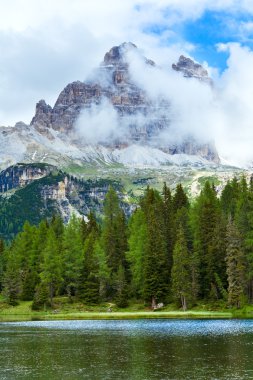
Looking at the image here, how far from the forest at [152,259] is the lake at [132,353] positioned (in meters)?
32.0

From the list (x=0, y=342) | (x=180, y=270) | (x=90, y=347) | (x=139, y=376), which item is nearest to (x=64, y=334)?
(x=0, y=342)

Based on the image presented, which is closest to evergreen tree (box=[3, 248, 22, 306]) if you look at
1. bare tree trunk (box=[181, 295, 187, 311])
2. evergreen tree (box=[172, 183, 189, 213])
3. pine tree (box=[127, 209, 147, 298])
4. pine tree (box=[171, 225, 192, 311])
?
pine tree (box=[127, 209, 147, 298])

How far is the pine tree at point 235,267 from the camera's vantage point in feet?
341

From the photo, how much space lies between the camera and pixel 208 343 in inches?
2351

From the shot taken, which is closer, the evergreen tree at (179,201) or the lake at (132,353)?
the lake at (132,353)

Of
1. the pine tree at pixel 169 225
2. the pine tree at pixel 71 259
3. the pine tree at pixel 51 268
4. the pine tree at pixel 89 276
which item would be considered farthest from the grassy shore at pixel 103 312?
the pine tree at pixel 169 225

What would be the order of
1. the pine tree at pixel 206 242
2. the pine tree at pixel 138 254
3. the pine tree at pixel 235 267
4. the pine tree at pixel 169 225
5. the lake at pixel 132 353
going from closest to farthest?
the lake at pixel 132 353, the pine tree at pixel 235 267, the pine tree at pixel 206 242, the pine tree at pixel 138 254, the pine tree at pixel 169 225

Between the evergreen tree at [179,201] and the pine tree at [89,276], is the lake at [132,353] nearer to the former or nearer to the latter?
the pine tree at [89,276]

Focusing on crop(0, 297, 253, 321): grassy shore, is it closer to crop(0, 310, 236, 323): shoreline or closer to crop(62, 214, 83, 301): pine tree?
crop(0, 310, 236, 323): shoreline

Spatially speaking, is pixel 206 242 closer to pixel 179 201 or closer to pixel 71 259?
pixel 179 201

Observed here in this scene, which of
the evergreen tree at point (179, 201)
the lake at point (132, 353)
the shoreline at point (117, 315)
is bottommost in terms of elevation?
the lake at point (132, 353)

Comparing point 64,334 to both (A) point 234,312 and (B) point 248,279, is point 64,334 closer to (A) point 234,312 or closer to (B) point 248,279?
(A) point 234,312

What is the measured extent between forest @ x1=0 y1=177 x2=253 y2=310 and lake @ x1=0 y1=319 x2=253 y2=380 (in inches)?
1260

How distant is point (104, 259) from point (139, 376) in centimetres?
8991
